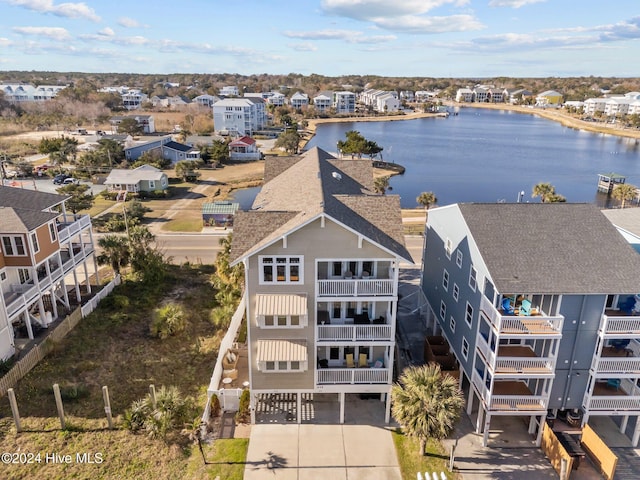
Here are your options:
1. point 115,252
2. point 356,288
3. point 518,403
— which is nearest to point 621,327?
point 518,403

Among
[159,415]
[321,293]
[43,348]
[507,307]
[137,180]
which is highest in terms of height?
[321,293]

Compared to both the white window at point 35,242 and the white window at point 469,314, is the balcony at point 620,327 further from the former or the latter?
the white window at point 35,242

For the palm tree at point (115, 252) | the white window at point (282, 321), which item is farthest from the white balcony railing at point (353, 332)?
the palm tree at point (115, 252)

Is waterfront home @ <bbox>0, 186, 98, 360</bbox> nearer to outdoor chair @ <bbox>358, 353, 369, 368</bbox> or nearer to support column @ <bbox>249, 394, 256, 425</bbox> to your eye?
support column @ <bbox>249, 394, 256, 425</bbox>

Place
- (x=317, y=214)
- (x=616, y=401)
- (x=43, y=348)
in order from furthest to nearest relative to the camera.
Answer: (x=43, y=348), (x=616, y=401), (x=317, y=214)

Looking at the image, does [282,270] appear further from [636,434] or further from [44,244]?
[636,434]

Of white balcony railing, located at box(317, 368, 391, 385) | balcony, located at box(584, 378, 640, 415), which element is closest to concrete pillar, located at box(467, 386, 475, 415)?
white balcony railing, located at box(317, 368, 391, 385)

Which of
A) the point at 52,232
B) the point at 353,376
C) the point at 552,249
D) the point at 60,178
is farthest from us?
the point at 60,178

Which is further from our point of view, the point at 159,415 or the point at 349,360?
the point at 349,360
